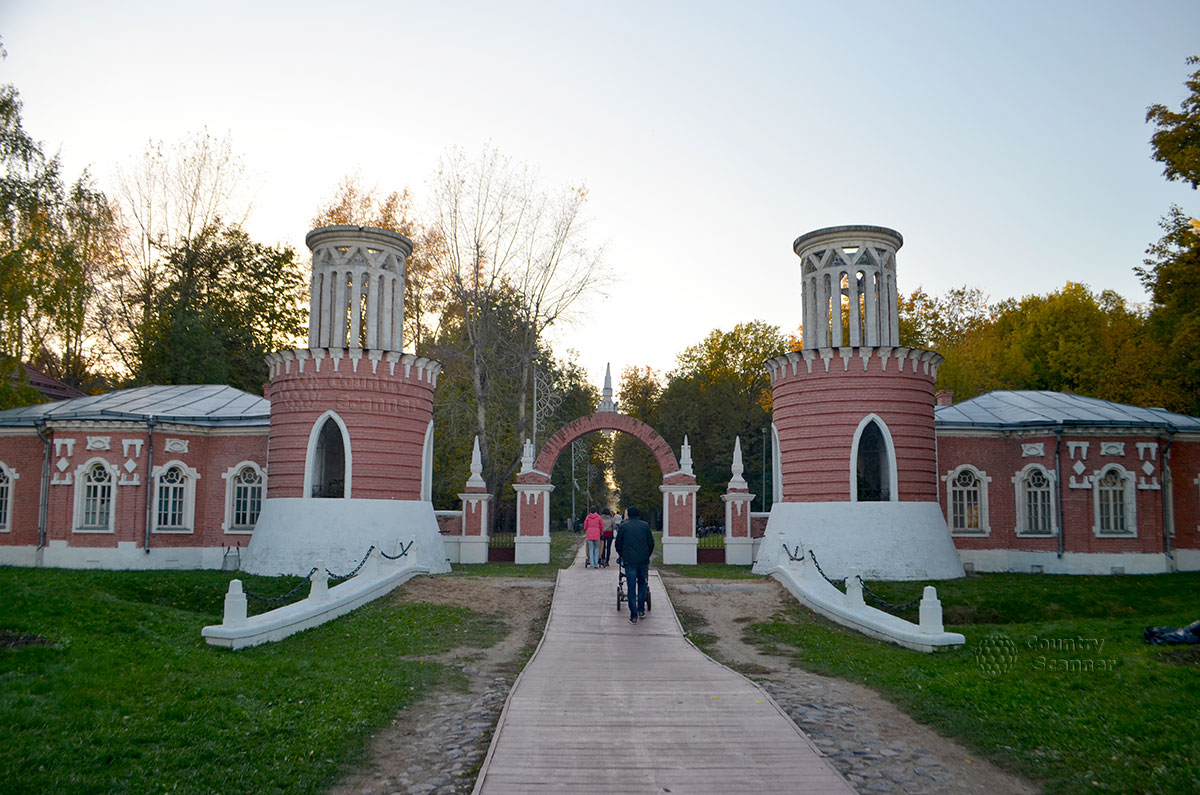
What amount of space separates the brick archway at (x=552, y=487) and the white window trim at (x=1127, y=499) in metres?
10.4

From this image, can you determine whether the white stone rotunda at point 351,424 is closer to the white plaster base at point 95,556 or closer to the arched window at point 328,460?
the arched window at point 328,460

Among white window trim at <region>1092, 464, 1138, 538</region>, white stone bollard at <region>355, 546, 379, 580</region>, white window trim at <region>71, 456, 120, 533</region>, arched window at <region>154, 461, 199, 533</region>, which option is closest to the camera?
white stone bollard at <region>355, 546, 379, 580</region>

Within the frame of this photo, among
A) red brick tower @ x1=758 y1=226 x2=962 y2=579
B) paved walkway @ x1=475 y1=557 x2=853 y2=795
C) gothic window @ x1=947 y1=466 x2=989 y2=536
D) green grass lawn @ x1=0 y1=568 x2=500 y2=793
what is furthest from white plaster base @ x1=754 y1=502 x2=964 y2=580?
paved walkway @ x1=475 y1=557 x2=853 y2=795

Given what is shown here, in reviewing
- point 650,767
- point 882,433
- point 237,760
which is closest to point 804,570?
point 882,433

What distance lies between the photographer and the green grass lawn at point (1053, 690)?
7.91 metres

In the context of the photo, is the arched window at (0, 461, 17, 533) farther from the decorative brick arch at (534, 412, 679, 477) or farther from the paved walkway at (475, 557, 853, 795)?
the paved walkway at (475, 557, 853, 795)

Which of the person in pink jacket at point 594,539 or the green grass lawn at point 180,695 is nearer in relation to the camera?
the green grass lawn at point 180,695

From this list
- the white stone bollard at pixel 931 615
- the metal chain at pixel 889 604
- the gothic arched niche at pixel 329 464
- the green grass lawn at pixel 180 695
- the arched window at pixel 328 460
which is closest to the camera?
the green grass lawn at pixel 180 695

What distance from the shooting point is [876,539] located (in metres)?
22.1

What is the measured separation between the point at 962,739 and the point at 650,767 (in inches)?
130

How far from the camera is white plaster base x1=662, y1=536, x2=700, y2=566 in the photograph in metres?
25.7

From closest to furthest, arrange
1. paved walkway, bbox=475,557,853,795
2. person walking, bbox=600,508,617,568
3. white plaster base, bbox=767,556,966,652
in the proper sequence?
paved walkway, bbox=475,557,853,795, white plaster base, bbox=767,556,966,652, person walking, bbox=600,508,617,568

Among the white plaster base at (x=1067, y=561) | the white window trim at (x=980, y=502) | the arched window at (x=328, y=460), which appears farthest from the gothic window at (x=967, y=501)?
the arched window at (x=328, y=460)

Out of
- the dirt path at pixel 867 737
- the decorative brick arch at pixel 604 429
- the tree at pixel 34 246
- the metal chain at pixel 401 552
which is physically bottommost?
the dirt path at pixel 867 737
